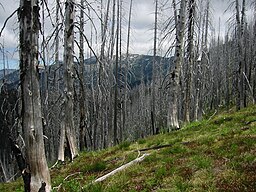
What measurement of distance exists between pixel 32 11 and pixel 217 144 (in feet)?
20.5

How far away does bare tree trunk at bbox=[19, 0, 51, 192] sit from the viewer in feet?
20.3

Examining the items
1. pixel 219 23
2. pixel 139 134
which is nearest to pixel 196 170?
pixel 219 23

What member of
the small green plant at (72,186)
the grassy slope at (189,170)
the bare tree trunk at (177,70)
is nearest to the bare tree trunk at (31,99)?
the small green plant at (72,186)

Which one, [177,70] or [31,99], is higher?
[177,70]

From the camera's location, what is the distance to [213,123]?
13.7 metres

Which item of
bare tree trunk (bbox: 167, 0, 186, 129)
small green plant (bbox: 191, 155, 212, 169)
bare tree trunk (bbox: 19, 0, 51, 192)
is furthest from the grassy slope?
bare tree trunk (bbox: 167, 0, 186, 129)

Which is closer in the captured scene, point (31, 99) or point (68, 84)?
point (31, 99)

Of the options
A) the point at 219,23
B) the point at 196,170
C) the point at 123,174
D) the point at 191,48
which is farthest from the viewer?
the point at 219,23

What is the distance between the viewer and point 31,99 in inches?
246

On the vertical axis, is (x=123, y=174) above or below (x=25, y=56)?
below

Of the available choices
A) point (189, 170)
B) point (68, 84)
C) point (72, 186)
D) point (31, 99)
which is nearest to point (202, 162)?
point (189, 170)

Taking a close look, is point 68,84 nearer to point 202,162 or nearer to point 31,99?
point 31,99

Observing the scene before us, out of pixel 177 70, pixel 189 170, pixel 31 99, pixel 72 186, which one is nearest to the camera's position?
pixel 31 99

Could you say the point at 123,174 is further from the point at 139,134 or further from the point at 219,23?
the point at 139,134
